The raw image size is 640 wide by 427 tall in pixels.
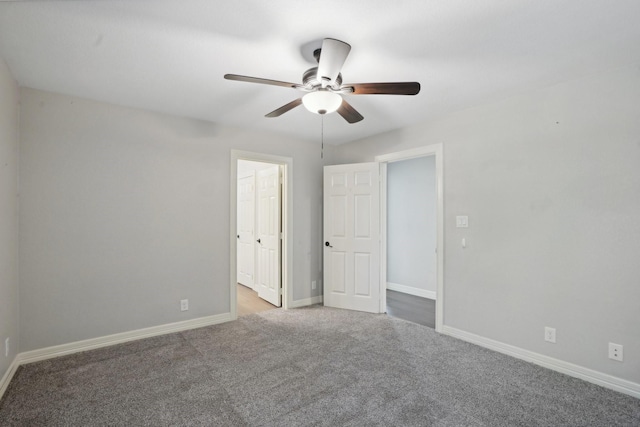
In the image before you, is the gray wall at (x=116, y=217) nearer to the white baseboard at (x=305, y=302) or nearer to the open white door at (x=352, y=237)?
the white baseboard at (x=305, y=302)

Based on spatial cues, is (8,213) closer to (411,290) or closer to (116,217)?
(116,217)

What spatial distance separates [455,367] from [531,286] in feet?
3.25

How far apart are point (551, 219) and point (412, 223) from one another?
273 centimetres

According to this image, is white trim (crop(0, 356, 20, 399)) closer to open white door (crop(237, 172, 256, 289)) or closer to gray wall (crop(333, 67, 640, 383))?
open white door (crop(237, 172, 256, 289))

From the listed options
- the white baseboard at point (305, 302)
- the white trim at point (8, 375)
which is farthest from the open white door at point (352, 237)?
the white trim at point (8, 375)

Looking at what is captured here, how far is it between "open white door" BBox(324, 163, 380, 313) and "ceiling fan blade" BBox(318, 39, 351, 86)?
2386mm

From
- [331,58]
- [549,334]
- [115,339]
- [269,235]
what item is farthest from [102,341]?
[549,334]

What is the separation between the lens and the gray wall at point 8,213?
2.28 metres

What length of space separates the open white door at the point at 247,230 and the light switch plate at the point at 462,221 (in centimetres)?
325

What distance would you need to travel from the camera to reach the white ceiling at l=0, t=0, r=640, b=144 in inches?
67.9

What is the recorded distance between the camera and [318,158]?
471cm

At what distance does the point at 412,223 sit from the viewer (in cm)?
540

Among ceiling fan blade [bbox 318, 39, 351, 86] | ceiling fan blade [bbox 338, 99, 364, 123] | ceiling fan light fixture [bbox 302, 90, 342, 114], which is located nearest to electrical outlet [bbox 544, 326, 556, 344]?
ceiling fan blade [bbox 338, 99, 364, 123]

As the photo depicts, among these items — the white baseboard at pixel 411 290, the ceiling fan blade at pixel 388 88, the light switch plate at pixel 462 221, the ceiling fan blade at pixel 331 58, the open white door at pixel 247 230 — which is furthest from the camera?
the open white door at pixel 247 230
